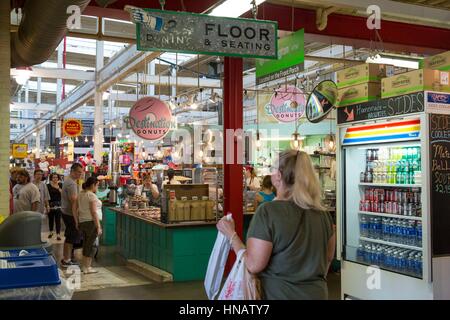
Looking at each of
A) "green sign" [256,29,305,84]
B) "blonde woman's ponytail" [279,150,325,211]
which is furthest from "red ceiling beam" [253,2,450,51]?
"blonde woman's ponytail" [279,150,325,211]

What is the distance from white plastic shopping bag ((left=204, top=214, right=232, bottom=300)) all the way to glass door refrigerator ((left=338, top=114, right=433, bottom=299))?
2.58 metres

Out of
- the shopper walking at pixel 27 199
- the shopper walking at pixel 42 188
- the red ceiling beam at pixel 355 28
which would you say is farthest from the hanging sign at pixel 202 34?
the shopper walking at pixel 42 188

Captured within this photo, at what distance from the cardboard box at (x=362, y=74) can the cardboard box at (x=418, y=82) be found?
328 millimetres

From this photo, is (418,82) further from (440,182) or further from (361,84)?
(440,182)

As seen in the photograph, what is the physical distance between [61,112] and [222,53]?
Answer: 2020cm

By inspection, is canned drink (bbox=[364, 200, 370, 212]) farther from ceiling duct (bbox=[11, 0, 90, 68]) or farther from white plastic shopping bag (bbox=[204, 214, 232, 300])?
ceiling duct (bbox=[11, 0, 90, 68])

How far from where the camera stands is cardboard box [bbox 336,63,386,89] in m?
5.56

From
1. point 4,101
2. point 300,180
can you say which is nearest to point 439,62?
point 300,180

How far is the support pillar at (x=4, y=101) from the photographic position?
264 inches

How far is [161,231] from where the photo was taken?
8.31 meters

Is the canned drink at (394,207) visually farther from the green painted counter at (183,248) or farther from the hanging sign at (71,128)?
the hanging sign at (71,128)

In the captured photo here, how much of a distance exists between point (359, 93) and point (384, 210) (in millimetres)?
1333

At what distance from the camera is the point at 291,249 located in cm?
263
